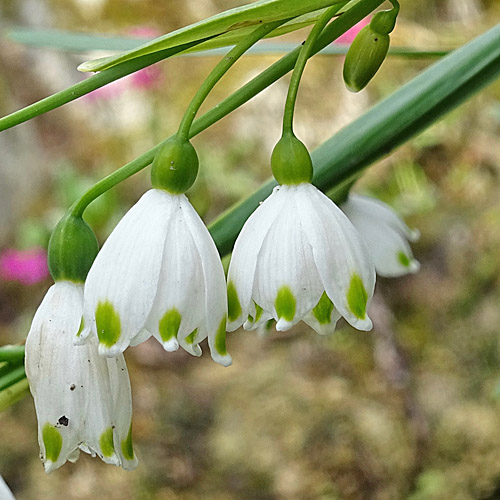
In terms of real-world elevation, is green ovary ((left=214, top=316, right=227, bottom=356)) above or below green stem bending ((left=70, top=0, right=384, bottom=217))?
below

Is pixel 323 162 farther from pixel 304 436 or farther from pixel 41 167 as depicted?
pixel 41 167

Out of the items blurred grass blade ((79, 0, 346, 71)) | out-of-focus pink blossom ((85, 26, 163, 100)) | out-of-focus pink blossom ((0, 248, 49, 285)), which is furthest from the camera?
out-of-focus pink blossom ((85, 26, 163, 100))

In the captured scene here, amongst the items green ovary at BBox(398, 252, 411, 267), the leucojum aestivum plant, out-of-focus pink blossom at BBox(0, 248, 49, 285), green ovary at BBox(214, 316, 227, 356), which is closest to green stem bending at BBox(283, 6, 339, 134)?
the leucojum aestivum plant

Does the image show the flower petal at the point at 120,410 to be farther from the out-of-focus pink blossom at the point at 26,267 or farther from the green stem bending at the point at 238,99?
the out-of-focus pink blossom at the point at 26,267

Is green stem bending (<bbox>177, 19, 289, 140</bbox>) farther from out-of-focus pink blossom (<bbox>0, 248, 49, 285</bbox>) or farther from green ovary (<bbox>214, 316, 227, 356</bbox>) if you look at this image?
out-of-focus pink blossom (<bbox>0, 248, 49, 285</bbox>)

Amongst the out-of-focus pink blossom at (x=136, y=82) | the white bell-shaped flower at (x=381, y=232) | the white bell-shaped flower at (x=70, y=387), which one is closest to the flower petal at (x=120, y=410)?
the white bell-shaped flower at (x=70, y=387)

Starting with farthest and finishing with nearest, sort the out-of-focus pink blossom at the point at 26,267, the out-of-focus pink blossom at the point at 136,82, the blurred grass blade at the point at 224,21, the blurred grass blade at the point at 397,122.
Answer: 1. the out-of-focus pink blossom at the point at 136,82
2. the out-of-focus pink blossom at the point at 26,267
3. the blurred grass blade at the point at 397,122
4. the blurred grass blade at the point at 224,21

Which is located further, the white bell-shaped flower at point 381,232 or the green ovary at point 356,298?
the white bell-shaped flower at point 381,232

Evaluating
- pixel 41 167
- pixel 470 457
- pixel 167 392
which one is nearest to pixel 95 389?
pixel 470 457
